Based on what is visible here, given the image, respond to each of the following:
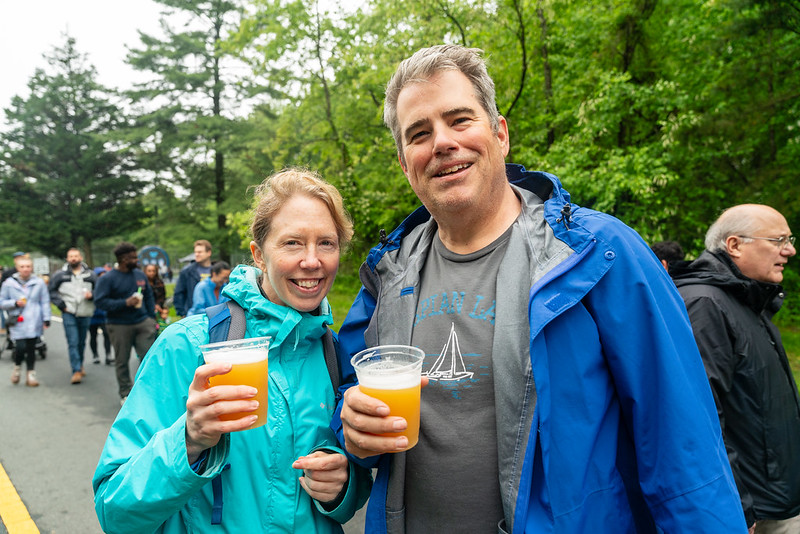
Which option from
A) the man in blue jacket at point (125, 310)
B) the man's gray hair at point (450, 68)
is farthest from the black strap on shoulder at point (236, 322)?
the man in blue jacket at point (125, 310)

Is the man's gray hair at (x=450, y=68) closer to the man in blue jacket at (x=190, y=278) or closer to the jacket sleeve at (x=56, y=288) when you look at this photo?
the man in blue jacket at (x=190, y=278)

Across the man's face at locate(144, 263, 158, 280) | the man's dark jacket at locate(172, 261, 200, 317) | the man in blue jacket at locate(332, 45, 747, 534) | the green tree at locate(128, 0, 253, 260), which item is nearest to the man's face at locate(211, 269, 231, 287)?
the man's dark jacket at locate(172, 261, 200, 317)

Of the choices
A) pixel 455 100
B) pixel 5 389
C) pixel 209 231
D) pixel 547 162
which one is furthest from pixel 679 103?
pixel 209 231

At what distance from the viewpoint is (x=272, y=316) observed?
1848mm

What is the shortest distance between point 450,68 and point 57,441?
6405 millimetres

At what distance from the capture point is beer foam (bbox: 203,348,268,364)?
4.96 ft

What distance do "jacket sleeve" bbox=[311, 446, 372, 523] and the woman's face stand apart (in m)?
0.62

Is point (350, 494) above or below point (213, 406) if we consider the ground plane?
below

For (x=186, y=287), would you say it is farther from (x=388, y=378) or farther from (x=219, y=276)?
(x=388, y=378)

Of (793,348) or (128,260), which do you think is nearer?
(128,260)

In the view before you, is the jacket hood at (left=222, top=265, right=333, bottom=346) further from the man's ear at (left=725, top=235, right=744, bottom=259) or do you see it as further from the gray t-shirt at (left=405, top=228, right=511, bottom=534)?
the man's ear at (left=725, top=235, right=744, bottom=259)

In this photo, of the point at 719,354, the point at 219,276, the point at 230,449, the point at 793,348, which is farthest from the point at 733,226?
the point at 793,348

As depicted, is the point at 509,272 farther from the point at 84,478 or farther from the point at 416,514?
the point at 84,478

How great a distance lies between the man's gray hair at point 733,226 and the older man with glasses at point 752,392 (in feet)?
1.43
